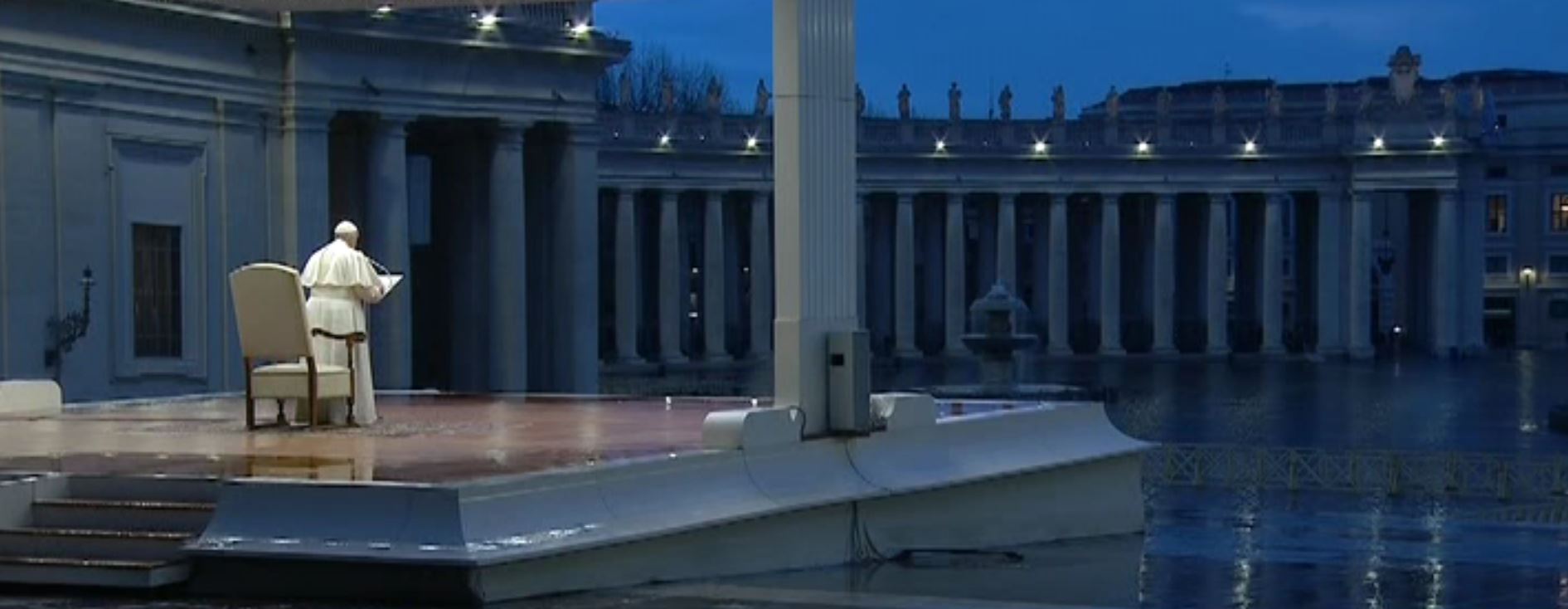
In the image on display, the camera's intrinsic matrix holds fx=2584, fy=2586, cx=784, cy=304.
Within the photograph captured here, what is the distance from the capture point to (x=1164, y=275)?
116 meters

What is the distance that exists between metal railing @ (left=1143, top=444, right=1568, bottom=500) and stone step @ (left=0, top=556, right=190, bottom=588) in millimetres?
22946

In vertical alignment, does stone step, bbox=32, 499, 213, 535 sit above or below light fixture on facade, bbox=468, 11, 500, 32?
below

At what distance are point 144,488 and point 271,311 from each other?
5516mm

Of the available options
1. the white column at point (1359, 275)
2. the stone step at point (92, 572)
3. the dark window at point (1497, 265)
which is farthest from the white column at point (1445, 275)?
the stone step at point (92, 572)

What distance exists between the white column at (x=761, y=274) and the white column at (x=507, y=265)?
174 ft

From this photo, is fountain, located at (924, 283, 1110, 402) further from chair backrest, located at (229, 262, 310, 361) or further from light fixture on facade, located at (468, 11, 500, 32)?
chair backrest, located at (229, 262, 310, 361)

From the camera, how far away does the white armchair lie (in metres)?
23.4

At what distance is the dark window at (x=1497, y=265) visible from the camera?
158 metres

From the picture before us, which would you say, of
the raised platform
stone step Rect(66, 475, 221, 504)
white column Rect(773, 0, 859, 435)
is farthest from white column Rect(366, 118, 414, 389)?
stone step Rect(66, 475, 221, 504)

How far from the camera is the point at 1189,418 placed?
202 feet

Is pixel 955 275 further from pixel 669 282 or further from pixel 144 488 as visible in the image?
pixel 144 488

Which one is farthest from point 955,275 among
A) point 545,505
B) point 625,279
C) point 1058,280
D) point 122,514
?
point 545,505

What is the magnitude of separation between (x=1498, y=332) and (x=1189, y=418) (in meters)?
102

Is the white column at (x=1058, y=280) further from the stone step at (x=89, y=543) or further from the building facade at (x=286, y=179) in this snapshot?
the stone step at (x=89, y=543)
